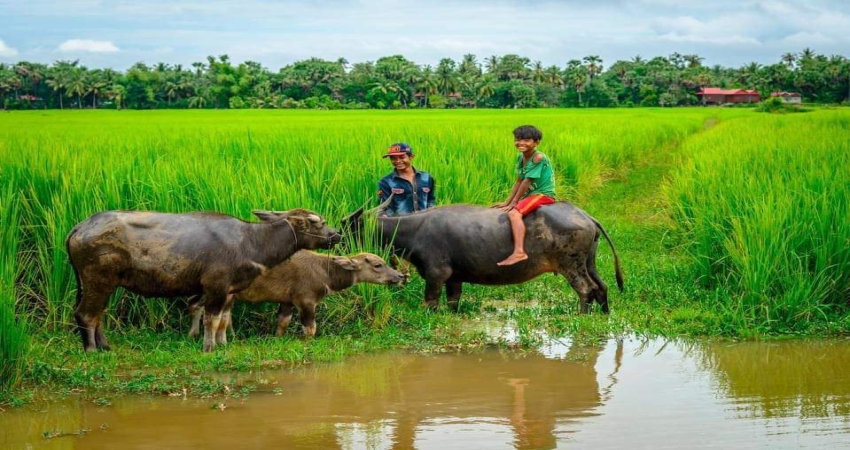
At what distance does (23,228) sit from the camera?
6625 millimetres

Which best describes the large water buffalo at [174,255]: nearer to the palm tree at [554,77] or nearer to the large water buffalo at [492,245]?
the large water buffalo at [492,245]

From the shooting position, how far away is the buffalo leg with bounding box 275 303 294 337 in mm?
6219

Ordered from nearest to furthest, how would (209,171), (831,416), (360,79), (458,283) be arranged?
1. (831,416)
2. (458,283)
3. (209,171)
4. (360,79)

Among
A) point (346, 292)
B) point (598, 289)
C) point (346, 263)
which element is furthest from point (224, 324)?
point (598, 289)

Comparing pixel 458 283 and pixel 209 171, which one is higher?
pixel 209 171

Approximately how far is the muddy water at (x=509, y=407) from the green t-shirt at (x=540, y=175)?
4.46 ft

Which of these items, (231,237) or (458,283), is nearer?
(231,237)

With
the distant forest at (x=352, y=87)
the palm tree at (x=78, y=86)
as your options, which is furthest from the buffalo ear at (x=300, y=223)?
the palm tree at (x=78, y=86)

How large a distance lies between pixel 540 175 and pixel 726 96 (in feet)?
261

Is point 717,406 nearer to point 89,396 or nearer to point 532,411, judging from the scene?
point 532,411

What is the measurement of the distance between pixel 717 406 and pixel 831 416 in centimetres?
54

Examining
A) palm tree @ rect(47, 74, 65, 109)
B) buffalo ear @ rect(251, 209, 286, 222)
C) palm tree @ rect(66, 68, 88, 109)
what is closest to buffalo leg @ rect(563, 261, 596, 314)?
Result: buffalo ear @ rect(251, 209, 286, 222)

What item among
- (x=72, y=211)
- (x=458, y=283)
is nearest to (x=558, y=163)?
(x=458, y=283)

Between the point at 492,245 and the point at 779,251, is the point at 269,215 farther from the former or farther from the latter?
the point at 779,251
